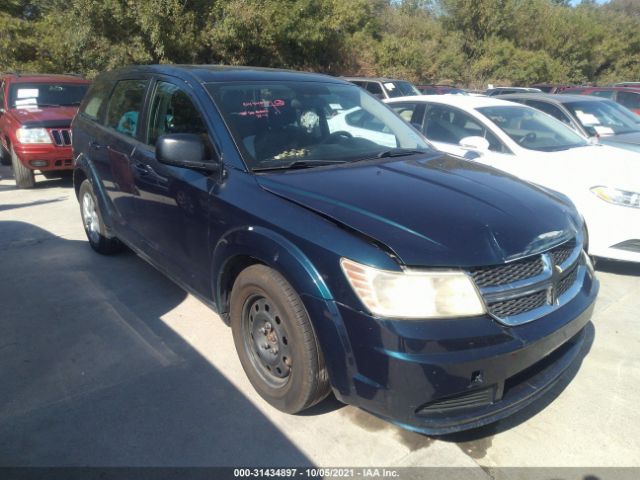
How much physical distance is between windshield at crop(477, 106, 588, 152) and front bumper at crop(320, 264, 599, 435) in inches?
149

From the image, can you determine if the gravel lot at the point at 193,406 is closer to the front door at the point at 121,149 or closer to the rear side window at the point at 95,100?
the front door at the point at 121,149

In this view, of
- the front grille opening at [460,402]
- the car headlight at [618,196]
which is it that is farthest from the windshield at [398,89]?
the front grille opening at [460,402]

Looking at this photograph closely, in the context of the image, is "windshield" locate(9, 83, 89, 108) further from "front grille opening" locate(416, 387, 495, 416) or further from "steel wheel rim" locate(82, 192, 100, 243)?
"front grille opening" locate(416, 387, 495, 416)

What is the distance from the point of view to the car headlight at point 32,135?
7.59 metres

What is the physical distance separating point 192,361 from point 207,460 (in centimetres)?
93

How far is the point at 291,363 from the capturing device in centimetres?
258

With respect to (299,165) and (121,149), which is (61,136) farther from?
(299,165)

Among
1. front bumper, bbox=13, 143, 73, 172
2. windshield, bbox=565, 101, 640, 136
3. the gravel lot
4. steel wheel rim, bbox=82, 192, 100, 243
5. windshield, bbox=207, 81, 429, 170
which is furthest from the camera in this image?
front bumper, bbox=13, 143, 73, 172

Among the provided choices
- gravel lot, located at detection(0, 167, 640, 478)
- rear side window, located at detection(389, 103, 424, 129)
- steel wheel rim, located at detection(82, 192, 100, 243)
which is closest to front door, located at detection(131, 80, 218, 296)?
gravel lot, located at detection(0, 167, 640, 478)

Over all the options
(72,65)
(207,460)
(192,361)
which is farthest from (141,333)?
(72,65)

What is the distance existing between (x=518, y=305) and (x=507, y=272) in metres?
0.16

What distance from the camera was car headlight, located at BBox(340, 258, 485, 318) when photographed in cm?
215

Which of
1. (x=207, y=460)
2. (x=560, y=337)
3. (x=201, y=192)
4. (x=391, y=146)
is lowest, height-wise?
(x=207, y=460)

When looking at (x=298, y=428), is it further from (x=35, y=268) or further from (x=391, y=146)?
(x=35, y=268)
